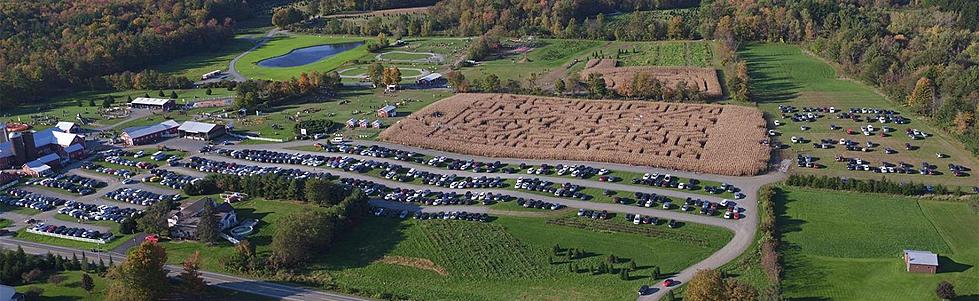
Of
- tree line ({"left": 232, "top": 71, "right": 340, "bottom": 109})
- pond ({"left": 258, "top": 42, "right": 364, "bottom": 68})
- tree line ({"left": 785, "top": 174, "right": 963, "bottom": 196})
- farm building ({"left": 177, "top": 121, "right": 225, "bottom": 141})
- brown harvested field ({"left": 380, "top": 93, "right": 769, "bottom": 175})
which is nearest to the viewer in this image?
tree line ({"left": 785, "top": 174, "right": 963, "bottom": 196})

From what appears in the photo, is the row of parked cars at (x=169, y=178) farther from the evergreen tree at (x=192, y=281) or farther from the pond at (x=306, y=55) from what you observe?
the pond at (x=306, y=55)

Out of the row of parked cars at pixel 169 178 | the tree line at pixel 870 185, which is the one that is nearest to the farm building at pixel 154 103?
the row of parked cars at pixel 169 178

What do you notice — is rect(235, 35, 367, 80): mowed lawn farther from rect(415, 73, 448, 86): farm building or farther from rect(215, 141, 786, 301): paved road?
rect(215, 141, 786, 301): paved road

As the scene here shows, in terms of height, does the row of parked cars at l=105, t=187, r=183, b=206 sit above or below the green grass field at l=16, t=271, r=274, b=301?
above

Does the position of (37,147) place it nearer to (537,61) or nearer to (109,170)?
(109,170)

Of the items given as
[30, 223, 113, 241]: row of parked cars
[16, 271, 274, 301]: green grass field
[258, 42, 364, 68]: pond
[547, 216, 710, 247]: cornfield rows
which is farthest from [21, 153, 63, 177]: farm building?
[258, 42, 364, 68]: pond
